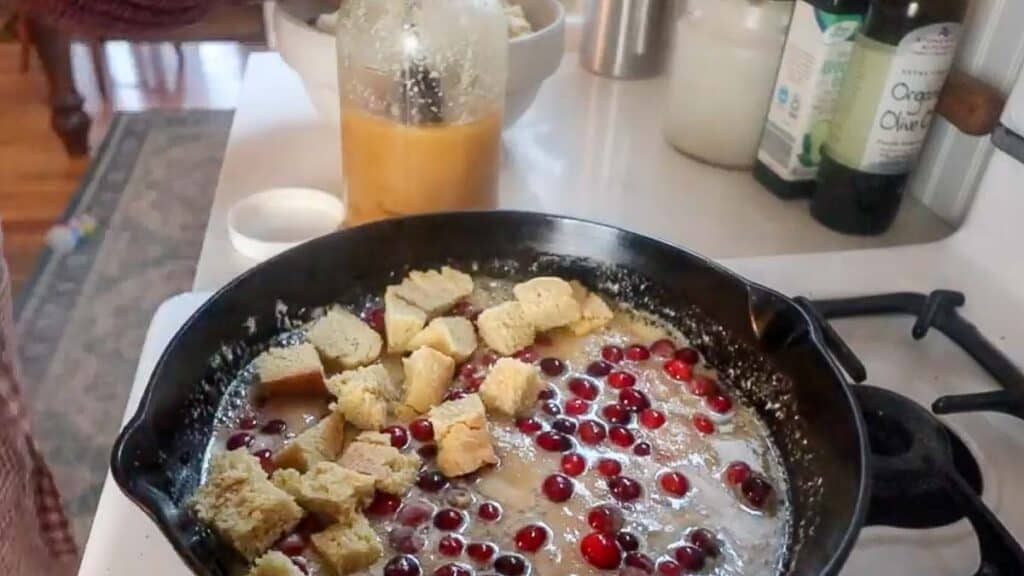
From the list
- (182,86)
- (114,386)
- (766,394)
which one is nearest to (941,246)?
(766,394)

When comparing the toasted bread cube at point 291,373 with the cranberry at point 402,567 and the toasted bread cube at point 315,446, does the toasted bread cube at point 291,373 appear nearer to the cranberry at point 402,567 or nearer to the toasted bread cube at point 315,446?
the toasted bread cube at point 315,446

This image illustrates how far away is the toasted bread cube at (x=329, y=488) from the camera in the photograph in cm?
54

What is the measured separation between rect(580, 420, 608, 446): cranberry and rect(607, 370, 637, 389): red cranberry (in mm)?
40

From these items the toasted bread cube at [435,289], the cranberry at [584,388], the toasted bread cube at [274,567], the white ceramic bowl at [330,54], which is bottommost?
the cranberry at [584,388]

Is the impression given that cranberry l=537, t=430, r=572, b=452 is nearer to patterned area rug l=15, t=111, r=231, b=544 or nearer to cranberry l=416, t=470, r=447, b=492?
cranberry l=416, t=470, r=447, b=492

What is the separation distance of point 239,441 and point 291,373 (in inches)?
2.2

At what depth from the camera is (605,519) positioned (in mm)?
562

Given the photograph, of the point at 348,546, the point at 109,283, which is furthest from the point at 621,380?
the point at 109,283

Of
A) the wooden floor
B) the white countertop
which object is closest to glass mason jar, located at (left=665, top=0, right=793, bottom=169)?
the white countertop

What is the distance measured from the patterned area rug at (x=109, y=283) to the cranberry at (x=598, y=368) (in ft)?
3.33

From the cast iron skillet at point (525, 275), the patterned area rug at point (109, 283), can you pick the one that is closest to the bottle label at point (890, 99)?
the cast iron skillet at point (525, 275)

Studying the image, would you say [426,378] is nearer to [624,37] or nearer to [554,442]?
[554,442]

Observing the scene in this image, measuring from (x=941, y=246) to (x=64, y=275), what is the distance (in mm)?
1616

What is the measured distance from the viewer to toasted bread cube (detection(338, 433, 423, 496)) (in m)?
0.57
